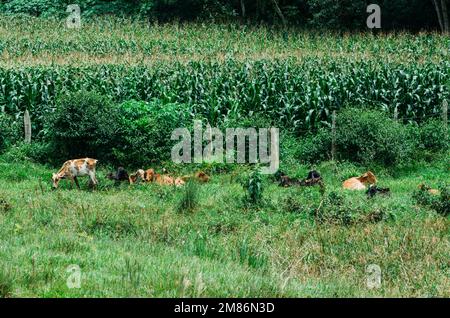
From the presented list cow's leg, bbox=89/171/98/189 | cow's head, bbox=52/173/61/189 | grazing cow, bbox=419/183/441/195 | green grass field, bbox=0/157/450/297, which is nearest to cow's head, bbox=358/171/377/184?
green grass field, bbox=0/157/450/297

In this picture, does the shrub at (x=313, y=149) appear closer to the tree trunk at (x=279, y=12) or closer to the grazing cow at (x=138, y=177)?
the grazing cow at (x=138, y=177)

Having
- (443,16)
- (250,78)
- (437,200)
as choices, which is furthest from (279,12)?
(437,200)

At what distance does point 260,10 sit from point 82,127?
83.9 feet

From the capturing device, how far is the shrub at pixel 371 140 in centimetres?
1770

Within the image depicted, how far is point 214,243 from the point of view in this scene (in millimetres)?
10484

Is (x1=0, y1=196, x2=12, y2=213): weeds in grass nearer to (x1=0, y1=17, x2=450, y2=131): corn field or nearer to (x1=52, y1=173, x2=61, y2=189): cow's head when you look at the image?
(x1=52, y1=173, x2=61, y2=189): cow's head

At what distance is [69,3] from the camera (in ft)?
145

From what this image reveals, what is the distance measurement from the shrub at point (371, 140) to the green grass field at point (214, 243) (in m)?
1.77

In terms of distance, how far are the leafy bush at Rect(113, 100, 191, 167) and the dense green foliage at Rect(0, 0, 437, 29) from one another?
766 inches

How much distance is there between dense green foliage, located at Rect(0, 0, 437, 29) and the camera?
118ft

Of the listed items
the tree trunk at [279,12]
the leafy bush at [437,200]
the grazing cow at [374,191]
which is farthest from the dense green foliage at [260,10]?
the leafy bush at [437,200]

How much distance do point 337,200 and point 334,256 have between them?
9.03 feet
